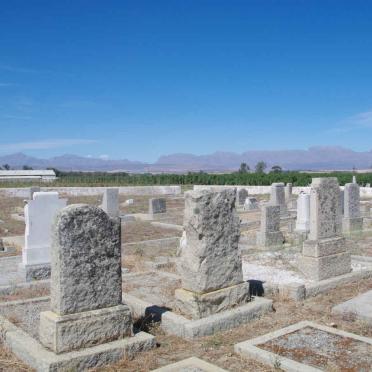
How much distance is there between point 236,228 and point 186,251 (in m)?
0.85

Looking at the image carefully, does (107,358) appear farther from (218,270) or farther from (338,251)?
(338,251)

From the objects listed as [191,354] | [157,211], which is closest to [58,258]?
[191,354]

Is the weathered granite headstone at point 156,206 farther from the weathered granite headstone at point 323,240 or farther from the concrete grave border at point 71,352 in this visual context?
the concrete grave border at point 71,352

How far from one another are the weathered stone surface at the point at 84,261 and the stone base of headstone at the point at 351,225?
13153 mm

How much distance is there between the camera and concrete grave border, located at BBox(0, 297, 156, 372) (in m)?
4.79

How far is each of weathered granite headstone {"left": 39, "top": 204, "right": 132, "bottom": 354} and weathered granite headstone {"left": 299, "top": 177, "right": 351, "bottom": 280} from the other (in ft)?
15.4

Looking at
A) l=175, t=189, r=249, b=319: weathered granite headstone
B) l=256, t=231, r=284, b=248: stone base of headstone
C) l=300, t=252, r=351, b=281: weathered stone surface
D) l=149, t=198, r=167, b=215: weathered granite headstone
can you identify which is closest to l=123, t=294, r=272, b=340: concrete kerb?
l=175, t=189, r=249, b=319: weathered granite headstone

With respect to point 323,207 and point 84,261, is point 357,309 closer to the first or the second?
point 323,207

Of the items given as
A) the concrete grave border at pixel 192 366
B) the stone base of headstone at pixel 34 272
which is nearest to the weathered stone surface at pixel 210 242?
the concrete grave border at pixel 192 366

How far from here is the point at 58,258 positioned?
5.16 m

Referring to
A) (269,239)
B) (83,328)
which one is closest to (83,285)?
(83,328)

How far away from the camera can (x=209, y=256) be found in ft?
21.3

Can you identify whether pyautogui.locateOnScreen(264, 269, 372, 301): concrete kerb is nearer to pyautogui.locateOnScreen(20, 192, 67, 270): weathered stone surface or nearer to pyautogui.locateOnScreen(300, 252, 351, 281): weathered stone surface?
pyautogui.locateOnScreen(300, 252, 351, 281): weathered stone surface

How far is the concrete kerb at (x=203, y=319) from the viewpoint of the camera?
5984 millimetres
